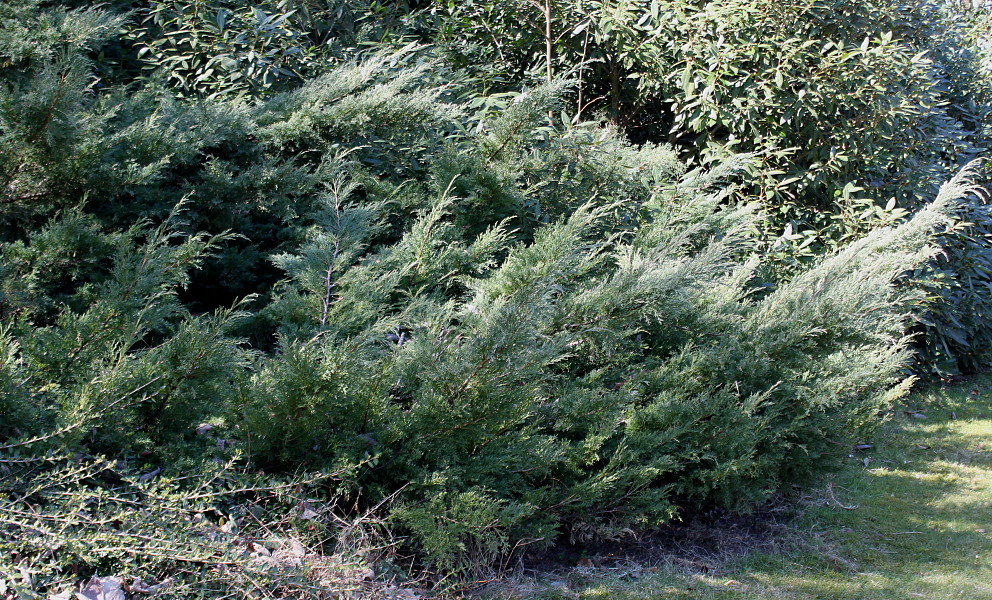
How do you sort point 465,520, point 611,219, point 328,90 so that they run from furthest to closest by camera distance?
point 611,219, point 328,90, point 465,520

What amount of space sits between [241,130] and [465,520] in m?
2.86

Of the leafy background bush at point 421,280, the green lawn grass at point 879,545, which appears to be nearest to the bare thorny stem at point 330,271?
the leafy background bush at point 421,280

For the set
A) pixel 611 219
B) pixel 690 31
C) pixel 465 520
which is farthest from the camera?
pixel 690 31

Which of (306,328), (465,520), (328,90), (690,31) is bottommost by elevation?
(465,520)

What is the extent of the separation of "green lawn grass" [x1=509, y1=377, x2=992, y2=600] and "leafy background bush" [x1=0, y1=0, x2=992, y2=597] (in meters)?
0.30

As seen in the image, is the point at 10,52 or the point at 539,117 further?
the point at 539,117

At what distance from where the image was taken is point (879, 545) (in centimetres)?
411

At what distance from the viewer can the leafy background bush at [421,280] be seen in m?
2.71

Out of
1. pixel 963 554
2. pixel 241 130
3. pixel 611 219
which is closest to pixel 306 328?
pixel 241 130

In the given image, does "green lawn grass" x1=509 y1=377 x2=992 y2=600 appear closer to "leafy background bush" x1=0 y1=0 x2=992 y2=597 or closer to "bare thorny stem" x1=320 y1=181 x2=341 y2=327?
"leafy background bush" x1=0 y1=0 x2=992 y2=597

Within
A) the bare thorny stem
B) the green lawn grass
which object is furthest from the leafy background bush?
the green lawn grass

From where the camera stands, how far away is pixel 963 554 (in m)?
4.00

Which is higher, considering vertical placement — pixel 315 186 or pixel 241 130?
pixel 241 130

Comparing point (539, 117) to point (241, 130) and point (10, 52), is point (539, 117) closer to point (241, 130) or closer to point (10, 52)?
point (241, 130)
